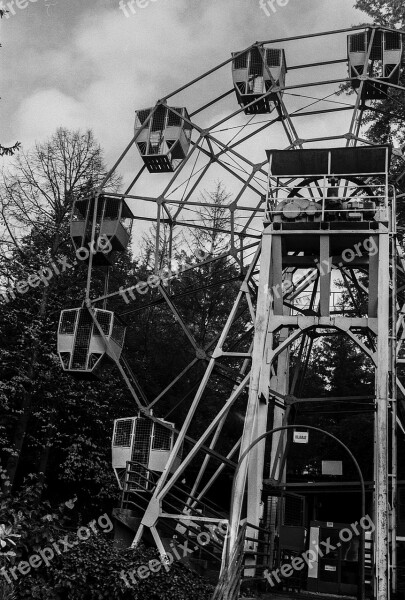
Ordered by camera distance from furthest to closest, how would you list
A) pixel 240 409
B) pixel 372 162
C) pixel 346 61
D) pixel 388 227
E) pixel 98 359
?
pixel 240 409
pixel 346 61
pixel 98 359
pixel 372 162
pixel 388 227

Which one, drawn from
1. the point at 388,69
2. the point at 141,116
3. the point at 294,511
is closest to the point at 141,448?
the point at 294,511

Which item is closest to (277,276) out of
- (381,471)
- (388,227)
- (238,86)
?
(388,227)

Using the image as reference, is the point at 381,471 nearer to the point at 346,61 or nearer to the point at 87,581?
the point at 87,581

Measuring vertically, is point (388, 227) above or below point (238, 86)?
below

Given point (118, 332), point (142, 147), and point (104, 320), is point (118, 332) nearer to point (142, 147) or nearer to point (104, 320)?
point (104, 320)

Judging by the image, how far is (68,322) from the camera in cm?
2531

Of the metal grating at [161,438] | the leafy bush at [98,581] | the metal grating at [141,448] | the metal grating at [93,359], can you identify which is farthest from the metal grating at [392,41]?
the leafy bush at [98,581]

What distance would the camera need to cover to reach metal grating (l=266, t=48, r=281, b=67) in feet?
91.9

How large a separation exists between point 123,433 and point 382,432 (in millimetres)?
9063

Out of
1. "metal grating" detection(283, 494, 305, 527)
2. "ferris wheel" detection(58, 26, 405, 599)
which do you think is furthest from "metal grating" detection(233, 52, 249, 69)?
"metal grating" detection(283, 494, 305, 527)

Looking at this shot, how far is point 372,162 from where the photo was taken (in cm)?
2277

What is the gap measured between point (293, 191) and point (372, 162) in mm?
2979

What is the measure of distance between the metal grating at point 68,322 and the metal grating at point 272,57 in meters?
11.4

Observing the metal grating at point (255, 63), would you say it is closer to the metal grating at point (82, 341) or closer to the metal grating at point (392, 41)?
the metal grating at point (392, 41)
